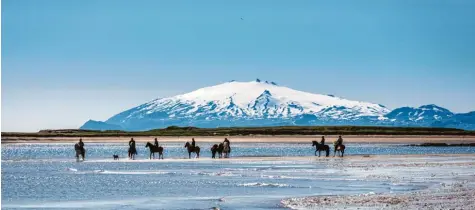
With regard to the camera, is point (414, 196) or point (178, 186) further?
point (178, 186)

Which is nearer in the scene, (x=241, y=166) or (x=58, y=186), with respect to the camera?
(x=58, y=186)

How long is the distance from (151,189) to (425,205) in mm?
10547

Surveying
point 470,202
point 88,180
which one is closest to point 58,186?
point 88,180

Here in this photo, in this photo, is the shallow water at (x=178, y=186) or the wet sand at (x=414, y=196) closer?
the wet sand at (x=414, y=196)

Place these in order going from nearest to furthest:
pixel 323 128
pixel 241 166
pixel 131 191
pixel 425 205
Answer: pixel 425 205
pixel 131 191
pixel 241 166
pixel 323 128

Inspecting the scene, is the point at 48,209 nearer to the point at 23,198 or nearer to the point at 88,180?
the point at 23,198

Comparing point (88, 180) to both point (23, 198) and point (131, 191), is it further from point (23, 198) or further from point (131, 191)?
point (23, 198)

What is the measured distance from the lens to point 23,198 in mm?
26359

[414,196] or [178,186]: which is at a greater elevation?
[178,186]

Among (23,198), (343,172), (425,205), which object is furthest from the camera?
(343,172)

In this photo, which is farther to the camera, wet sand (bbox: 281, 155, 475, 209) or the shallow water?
the shallow water

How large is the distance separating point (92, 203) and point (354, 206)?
7.27 meters

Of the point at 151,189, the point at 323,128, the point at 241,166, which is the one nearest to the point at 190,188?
the point at 151,189

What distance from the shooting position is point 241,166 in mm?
45656
